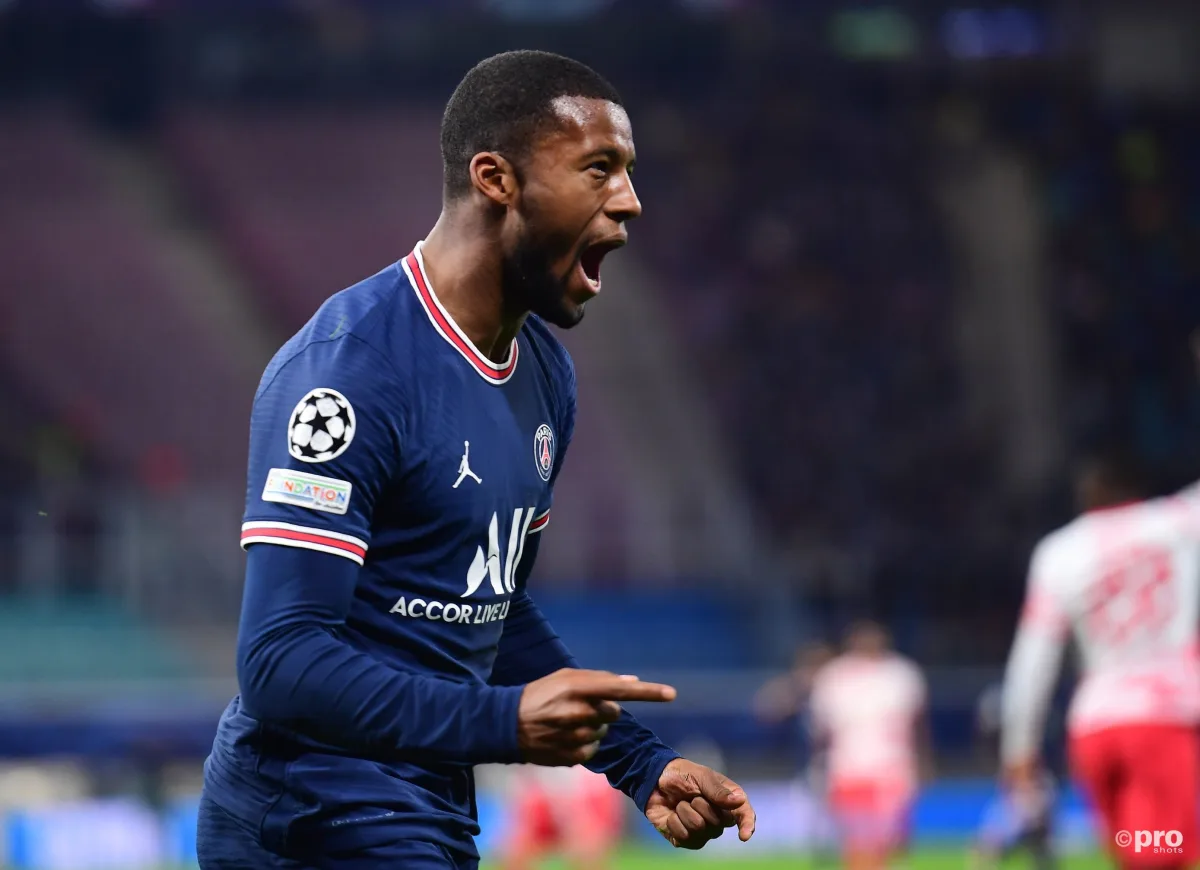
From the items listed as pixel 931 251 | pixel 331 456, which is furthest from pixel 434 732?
pixel 931 251

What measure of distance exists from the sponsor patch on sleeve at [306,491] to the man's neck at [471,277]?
479mm

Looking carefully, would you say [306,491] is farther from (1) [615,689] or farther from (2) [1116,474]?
(2) [1116,474]

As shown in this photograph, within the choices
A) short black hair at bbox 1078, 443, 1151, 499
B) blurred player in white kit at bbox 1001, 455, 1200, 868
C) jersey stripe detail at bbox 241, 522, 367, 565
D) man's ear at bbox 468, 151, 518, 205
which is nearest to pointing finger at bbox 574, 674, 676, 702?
jersey stripe detail at bbox 241, 522, 367, 565

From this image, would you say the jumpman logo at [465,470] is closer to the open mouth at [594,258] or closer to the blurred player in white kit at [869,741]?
the open mouth at [594,258]

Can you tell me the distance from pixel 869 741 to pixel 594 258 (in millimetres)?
10256

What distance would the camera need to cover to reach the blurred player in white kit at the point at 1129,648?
708 cm

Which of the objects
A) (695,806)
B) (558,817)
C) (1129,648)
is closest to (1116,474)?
(1129,648)

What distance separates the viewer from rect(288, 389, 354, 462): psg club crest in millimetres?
2789

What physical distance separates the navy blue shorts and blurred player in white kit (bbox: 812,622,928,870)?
10.1 meters

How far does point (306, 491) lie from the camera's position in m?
2.77

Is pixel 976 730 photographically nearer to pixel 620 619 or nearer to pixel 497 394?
pixel 620 619

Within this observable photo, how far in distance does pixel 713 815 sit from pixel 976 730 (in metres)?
13.9

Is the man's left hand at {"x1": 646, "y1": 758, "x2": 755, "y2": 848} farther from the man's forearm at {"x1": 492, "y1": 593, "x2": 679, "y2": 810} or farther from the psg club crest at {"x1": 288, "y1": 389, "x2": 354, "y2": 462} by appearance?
the psg club crest at {"x1": 288, "y1": 389, "x2": 354, "y2": 462}

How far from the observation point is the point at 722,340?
2220cm
